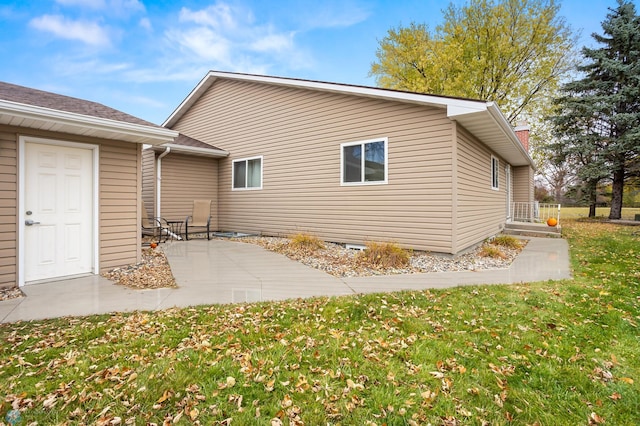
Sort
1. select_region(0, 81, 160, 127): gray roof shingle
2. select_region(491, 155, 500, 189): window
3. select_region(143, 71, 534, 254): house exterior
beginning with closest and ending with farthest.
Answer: select_region(0, 81, 160, 127): gray roof shingle → select_region(143, 71, 534, 254): house exterior → select_region(491, 155, 500, 189): window

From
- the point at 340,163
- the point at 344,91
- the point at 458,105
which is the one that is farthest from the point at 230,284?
the point at 344,91

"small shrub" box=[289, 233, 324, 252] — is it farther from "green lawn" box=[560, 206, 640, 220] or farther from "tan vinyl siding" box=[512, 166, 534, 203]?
"green lawn" box=[560, 206, 640, 220]

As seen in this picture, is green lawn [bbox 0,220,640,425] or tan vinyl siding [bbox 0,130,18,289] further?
tan vinyl siding [bbox 0,130,18,289]

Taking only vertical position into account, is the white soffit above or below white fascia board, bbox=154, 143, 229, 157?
above

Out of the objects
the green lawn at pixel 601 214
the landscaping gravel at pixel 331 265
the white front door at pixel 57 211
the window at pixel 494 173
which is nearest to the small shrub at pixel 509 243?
the landscaping gravel at pixel 331 265

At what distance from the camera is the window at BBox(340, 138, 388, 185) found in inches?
309

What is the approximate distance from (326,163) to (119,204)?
502 centimetres

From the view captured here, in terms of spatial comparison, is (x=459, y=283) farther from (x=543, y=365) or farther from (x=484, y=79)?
(x=484, y=79)

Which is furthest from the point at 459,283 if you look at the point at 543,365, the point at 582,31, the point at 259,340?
the point at 582,31

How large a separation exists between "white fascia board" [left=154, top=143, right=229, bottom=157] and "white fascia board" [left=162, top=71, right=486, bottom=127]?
263 centimetres

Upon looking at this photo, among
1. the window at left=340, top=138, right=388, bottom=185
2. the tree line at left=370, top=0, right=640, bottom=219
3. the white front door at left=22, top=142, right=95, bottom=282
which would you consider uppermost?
the tree line at left=370, top=0, right=640, bottom=219

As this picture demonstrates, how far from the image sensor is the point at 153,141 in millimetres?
6012

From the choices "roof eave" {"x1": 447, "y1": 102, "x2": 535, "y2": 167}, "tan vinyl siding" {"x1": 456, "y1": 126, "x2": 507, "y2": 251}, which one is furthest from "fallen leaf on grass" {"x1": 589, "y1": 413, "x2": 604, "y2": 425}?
"roof eave" {"x1": 447, "y1": 102, "x2": 535, "y2": 167}

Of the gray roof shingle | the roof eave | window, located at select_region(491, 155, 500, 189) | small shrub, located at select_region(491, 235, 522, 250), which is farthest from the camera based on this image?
window, located at select_region(491, 155, 500, 189)
